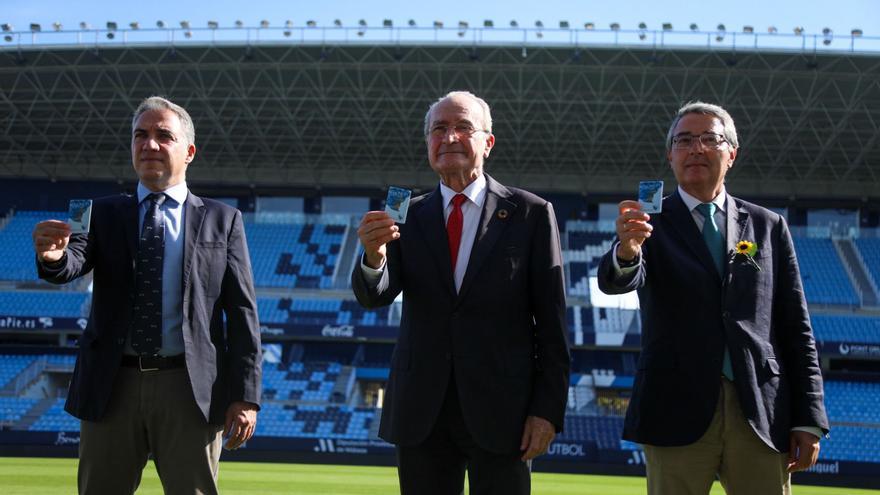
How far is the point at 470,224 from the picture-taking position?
153 inches

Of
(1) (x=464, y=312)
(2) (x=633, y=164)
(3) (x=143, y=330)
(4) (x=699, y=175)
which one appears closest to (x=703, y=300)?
(4) (x=699, y=175)

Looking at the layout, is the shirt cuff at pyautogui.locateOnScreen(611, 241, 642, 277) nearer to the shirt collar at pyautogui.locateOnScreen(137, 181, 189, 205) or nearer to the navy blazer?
the navy blazer

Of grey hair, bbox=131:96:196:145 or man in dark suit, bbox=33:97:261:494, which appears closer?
man in dark suit, bbox=33:97:261:494

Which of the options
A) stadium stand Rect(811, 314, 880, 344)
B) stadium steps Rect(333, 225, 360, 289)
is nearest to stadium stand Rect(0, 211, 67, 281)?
stadium steps Rect(333, 225, 360, 289)

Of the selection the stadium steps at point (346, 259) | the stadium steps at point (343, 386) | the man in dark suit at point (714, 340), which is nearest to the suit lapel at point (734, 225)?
the man in dark suit at point (714, 340)

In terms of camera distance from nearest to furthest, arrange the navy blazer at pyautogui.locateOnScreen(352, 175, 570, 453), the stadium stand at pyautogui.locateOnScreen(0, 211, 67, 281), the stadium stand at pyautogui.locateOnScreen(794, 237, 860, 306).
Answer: the navy blazer at pyautogui.locateOnScreen(352, 175, 570, 453) < the stadium stand at pyautogui.locateOnScreen(794, 237, 860, 306) < the stadium stand at pyautogui.locateOnScreen(0, 211, 67, 281)

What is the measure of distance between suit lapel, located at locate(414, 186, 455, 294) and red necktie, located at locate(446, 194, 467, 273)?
34 millimetres

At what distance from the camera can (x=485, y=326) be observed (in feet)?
12.1

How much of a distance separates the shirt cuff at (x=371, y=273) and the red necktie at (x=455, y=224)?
36 cm

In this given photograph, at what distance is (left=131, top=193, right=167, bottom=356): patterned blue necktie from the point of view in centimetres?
383

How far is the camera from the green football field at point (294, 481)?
40.1 feet

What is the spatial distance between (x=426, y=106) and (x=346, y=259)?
705 centimetres

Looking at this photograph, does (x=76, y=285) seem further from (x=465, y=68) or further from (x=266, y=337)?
Answer: (x=465, y=68)

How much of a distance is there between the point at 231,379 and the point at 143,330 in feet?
1.34
